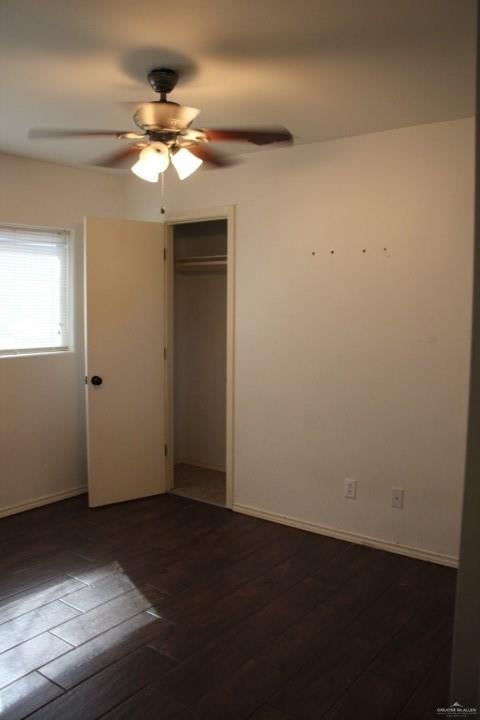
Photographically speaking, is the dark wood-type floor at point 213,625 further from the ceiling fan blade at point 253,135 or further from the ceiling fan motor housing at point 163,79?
the ceiling fan motor housing at point 163,79

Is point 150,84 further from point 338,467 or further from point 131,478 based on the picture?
point 131,478

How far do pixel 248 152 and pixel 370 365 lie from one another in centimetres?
168

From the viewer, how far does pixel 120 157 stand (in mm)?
2705

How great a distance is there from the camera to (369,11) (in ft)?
6.44

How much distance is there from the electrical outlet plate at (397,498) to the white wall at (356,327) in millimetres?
41

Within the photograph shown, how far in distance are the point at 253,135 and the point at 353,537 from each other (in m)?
2.54

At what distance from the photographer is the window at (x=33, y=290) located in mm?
4039

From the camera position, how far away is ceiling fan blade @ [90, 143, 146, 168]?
2.58 meters

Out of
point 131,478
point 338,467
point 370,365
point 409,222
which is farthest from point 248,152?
point 131,478

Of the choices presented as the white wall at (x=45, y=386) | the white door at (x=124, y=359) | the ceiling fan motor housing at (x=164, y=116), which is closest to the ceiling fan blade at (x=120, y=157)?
the ceiling fan motor housing at (x=164, y=116)

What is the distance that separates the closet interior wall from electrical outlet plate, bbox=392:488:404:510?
2036 millimetres

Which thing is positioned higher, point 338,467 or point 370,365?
point 370,365

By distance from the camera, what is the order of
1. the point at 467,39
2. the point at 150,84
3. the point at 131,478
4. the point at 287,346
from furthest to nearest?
the point at 131,478 → the point at 287,346 → the point at 150,84 → the point at 467,39

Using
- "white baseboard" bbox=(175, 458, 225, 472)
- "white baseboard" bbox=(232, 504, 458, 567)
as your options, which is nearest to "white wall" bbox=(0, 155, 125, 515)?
"white baseboard" bbox=(175, 458, 225, 472)
